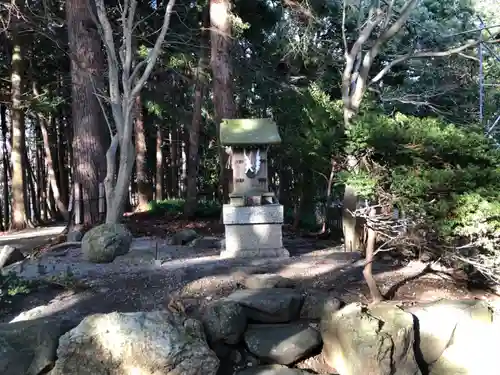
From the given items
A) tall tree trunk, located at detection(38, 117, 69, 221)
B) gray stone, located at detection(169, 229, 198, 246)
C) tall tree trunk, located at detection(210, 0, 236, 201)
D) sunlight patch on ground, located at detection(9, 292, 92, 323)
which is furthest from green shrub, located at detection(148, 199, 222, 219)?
sunlight patch on ground, located at detection(9, 292, 92, 323)

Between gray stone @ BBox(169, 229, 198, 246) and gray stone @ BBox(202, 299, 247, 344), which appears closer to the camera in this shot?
gray stone @ BBox(202, 299, 247, 344)

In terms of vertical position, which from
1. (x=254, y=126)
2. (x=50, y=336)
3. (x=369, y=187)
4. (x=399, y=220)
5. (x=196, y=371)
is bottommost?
(x=196, y=371)

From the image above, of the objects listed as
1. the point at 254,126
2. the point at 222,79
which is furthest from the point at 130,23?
the point at 254,126

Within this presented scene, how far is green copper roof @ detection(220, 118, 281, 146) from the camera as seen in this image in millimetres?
8039

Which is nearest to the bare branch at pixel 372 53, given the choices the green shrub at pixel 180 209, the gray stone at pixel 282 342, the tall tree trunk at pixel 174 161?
the gray stone at pixel 282 342

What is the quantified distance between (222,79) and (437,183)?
6577mm

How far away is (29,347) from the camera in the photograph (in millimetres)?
4379

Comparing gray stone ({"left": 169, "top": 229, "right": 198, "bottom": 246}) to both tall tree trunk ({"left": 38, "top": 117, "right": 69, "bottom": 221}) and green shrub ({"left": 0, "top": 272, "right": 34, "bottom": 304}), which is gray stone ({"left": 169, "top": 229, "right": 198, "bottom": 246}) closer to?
green shrub ({"left": 0, "top": 272, "right": 34, "bottom": 304})

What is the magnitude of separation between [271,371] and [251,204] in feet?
12.2

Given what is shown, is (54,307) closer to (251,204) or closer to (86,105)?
(251,204)

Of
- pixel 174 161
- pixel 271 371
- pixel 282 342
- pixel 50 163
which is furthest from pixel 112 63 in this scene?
pixel 174 161

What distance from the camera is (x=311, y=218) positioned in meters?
14.1

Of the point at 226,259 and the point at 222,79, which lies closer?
the point at 226,259

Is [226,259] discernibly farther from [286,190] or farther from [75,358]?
[286,190]
